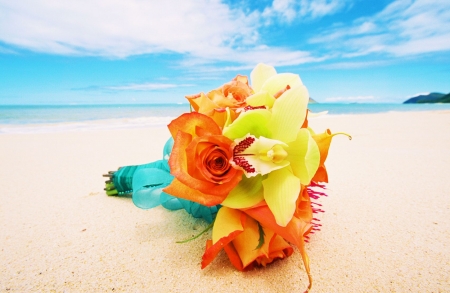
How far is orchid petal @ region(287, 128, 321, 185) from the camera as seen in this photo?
0.66 meters

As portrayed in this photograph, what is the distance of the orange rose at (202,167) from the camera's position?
26.2 inches

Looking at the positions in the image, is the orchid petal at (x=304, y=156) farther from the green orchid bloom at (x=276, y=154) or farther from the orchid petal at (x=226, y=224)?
the orchid petal at (x=226, y=224)

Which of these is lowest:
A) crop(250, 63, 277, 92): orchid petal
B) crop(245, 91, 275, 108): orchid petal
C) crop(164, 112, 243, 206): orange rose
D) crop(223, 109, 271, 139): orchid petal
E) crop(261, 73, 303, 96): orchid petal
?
crop(164, 112, 243, 206): orange rose

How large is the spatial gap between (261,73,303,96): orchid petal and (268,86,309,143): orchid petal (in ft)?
0.43

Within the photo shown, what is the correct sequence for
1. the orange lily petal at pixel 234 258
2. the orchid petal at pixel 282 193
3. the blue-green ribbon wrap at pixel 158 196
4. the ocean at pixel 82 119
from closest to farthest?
the orchid petal at pixel 282 193
the orange lily petal at pixel 234 258
the blue-green ribbon wrap at pixel 158 196
the ocean at pixel 82 119

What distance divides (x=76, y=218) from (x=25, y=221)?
0.62 feet

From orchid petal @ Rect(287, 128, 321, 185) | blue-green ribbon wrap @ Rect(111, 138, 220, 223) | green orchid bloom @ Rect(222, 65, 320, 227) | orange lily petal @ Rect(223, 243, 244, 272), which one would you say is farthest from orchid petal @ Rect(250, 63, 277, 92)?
orange lily petal @ Rect(223, 243, 244, 272)

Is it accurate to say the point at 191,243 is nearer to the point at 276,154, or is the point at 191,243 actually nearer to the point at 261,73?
the point at 276,154

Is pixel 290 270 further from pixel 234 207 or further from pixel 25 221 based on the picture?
pixel 25 221

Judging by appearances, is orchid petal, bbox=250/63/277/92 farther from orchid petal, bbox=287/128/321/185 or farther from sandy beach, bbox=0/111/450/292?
sandy beach, bbox=0/111/450/292

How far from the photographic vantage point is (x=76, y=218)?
110 centimetres

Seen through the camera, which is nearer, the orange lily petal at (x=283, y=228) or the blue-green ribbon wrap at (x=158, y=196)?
the orange lily petal at (x=283, y=228)

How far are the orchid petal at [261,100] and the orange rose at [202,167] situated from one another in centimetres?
15

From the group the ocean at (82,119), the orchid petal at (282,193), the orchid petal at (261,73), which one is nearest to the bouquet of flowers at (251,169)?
the orchid petal at (282,193)
